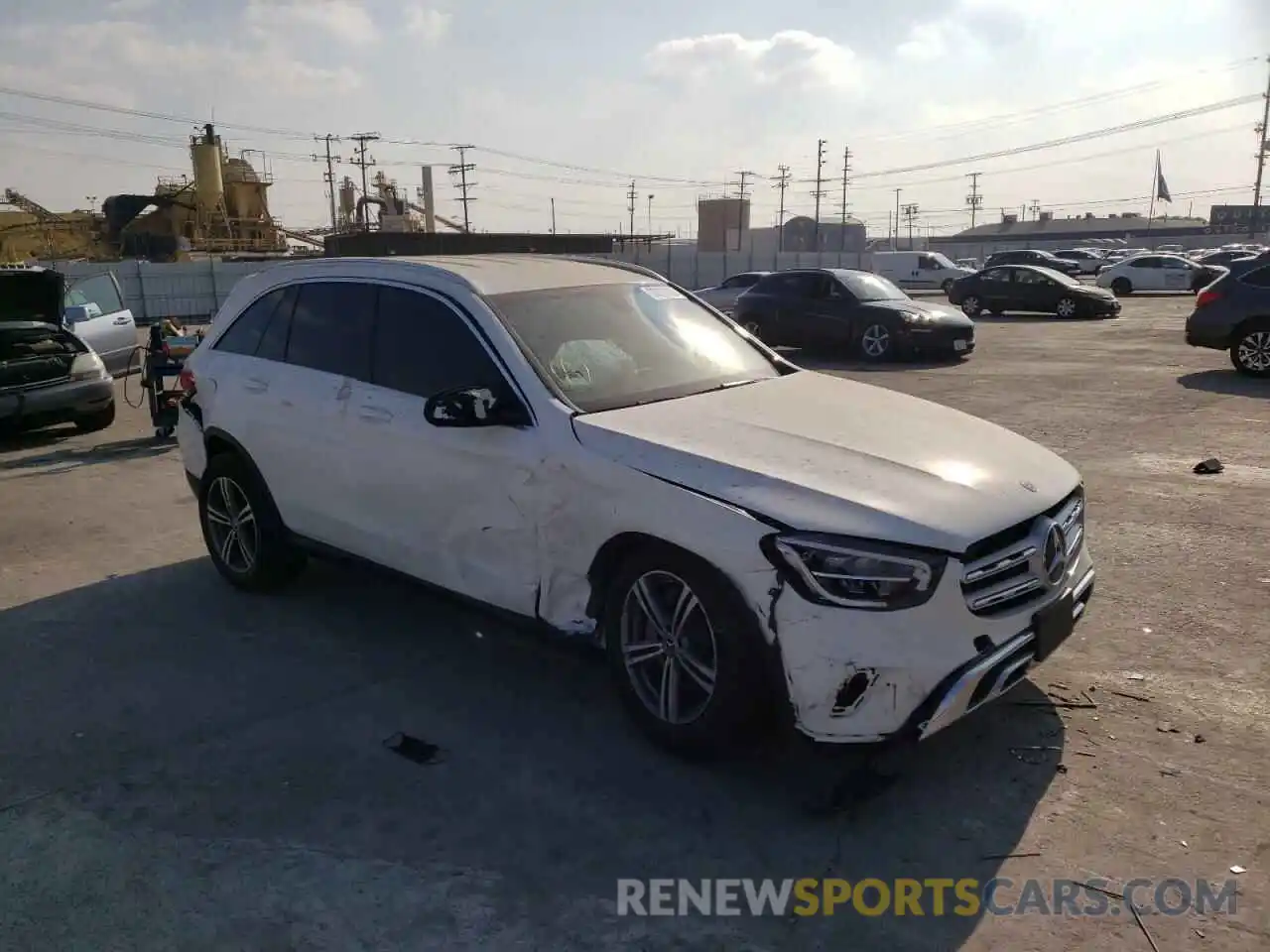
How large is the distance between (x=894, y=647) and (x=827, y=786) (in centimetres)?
73

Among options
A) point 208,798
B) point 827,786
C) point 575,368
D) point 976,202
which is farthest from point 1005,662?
point 976,202

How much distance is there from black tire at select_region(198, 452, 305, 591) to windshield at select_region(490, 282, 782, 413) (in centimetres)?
199

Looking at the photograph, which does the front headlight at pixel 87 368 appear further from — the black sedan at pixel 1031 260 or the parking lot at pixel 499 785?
the black sedan at pixel 1031 260

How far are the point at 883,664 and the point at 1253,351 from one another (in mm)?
12667

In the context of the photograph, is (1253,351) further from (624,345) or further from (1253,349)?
(624,345)

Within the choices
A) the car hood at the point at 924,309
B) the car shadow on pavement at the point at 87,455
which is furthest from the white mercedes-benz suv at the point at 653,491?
the car hood at the point at 924,309

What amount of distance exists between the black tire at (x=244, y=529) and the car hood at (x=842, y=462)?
241cm

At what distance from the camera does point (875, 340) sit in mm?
16391

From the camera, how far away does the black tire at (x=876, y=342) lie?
1628 centimetres

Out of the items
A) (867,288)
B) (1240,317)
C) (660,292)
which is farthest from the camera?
(867,288)

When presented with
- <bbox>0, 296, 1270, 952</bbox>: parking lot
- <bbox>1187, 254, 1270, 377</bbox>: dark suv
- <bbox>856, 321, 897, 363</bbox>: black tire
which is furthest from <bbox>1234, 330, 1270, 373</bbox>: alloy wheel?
<bbox>0, 296, 1270, 952</bbox>: parking lot

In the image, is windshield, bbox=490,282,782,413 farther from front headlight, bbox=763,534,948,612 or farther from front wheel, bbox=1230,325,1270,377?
front wheel, bbox=1230,325,1270,377

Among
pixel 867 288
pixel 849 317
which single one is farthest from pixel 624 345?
pixel 867 288

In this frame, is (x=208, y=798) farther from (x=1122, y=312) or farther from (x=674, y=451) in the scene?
(x=1122, y=312)
